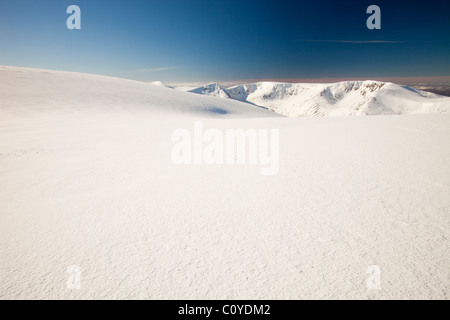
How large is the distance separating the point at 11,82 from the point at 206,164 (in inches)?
1183

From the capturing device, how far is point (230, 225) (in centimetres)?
319
